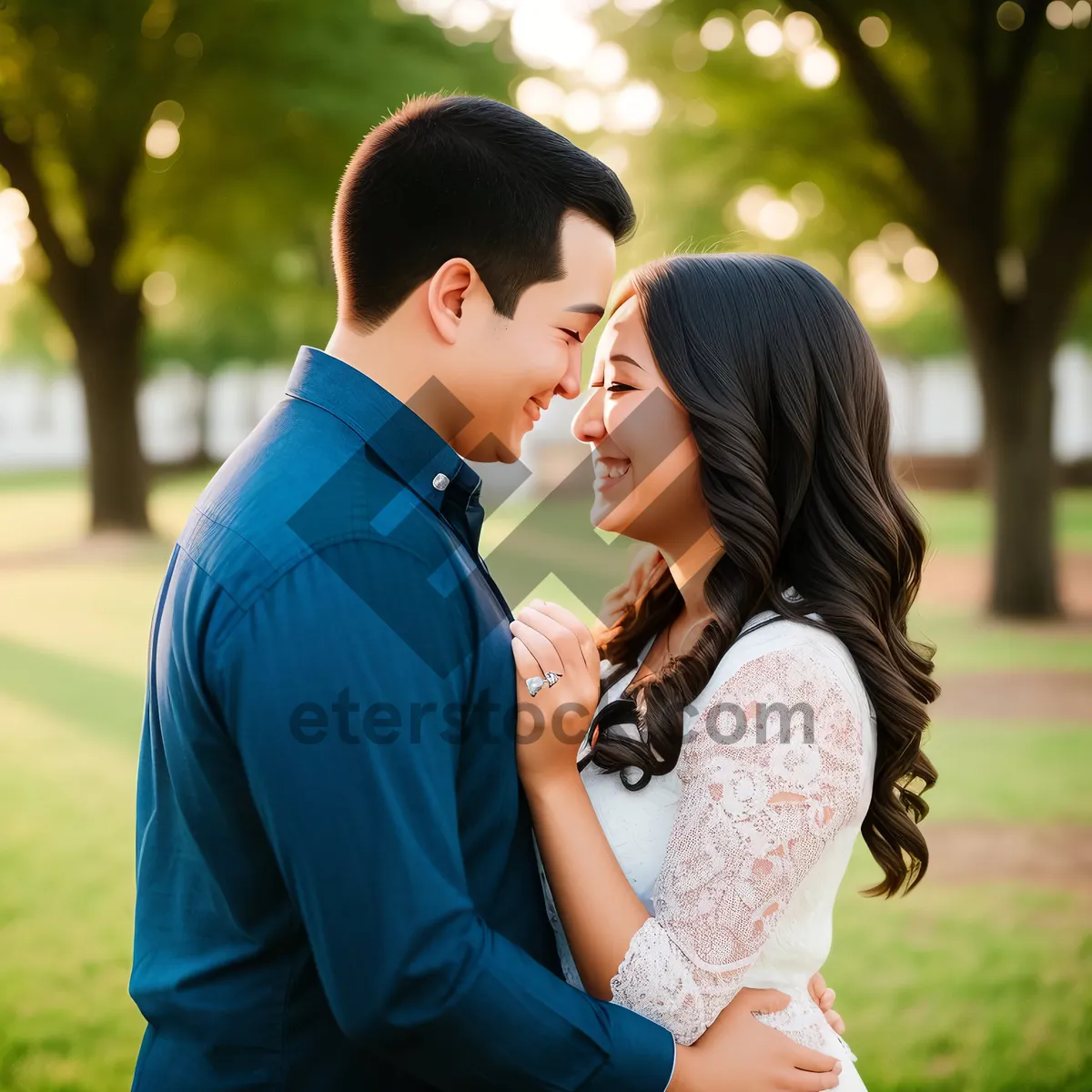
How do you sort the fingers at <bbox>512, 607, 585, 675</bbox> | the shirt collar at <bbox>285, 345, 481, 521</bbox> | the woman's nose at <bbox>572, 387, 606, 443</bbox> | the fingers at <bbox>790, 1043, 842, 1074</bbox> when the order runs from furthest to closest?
the woman's nose at <bbox>572, 387, 606, 443</bbox> → the fingers at <bbox>790, 1043, 842, 1074</bbox> → the fingers at <bbox>512, 607, 585, 675</bbox> → the shirt collar at <bbox>285, 345, 481, 521</bbox>

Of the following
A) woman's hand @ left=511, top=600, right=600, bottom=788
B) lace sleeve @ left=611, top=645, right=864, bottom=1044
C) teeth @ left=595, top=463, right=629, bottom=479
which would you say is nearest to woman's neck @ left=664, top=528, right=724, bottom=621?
teeth @ left=595, top=463, right=629, bottom=479

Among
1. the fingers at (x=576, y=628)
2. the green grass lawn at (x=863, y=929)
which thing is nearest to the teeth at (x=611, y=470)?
the fingers at (x=576, y=628)

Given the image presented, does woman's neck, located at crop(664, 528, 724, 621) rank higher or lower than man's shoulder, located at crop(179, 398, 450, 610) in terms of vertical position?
lower

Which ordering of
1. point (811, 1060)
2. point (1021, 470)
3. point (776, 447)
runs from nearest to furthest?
1. point (811, 1060)
2. point (776, 447)
3. point (1021, 470)

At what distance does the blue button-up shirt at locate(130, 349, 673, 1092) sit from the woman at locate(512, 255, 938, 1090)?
14cm

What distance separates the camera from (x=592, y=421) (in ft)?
8.54

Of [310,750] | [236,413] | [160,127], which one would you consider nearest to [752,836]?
[310,750]

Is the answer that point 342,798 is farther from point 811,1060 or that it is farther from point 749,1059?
point 811,1060

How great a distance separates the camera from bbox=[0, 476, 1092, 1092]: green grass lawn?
Result: 425 centimetres

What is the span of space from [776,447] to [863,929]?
382cm

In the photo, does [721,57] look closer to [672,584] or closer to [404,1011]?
[672,584]

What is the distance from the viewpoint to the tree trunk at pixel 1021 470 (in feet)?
39.3

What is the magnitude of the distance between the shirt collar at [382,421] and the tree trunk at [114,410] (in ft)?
57.5

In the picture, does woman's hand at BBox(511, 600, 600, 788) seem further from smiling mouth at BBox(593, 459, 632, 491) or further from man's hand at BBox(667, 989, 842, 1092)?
smiling mouth at BBox(593, 459, 632, 491)
